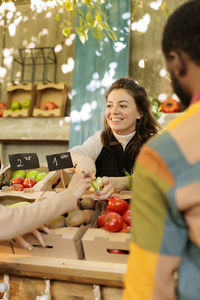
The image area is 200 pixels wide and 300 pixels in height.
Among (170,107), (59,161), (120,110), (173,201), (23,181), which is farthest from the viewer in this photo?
(170,107)

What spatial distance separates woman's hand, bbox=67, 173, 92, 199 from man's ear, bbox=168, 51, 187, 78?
62 centimetres

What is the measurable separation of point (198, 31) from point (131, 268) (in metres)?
0.45

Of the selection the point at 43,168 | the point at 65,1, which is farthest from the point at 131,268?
the point at 65,1

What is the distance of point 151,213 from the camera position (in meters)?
0.51

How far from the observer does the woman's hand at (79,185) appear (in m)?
1.07

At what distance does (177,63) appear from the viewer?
0.56 metres

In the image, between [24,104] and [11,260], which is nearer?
[11,260]

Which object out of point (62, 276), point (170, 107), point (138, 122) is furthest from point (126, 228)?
point (170, 107)

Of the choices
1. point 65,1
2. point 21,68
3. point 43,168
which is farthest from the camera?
point 21,68

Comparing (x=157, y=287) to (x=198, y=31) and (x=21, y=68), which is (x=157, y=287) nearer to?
(x=198, y=31)

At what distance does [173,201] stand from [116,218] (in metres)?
0.56

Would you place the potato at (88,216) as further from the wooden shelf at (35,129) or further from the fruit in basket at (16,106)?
the fruit in basket at (16,106)

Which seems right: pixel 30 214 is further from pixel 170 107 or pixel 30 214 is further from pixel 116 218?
pixel 170 107

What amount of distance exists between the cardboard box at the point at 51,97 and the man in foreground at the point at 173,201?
3.48 metres
